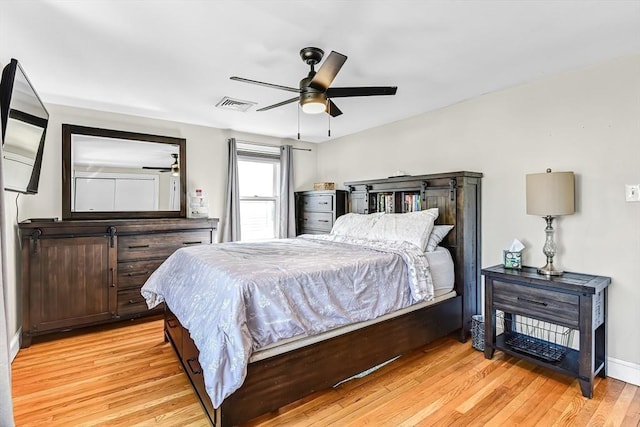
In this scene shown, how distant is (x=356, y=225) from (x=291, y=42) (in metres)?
2.02

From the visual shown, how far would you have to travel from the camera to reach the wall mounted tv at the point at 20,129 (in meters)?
1.46

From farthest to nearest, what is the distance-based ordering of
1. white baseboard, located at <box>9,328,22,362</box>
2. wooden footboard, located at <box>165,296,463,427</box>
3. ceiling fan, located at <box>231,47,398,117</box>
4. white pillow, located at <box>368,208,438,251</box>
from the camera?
white pillow, located at <box>368,208,438,251</box>, white baseboard, located at <box>9,328,22,362</box>, ceiling fan, located at <box>231,47,398,117</box>, wooden footboard, located at <box>165,296,463,427</box>

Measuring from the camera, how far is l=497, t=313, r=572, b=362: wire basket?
8.33 feet

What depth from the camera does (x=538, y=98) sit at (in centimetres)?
279

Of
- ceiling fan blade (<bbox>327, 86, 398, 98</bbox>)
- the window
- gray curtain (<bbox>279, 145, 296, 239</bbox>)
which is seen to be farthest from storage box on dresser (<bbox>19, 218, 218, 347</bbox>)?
ceiling fan blade (<bbox>327, 86, 398, 98</bbox>)

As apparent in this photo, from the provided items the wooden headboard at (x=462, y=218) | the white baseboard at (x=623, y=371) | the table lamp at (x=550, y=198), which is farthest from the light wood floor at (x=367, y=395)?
the table lamp at (x=550, y=198)

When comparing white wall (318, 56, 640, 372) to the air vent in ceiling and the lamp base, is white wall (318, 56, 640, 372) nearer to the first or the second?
the lamp base

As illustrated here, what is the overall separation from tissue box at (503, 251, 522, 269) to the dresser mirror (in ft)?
11.9

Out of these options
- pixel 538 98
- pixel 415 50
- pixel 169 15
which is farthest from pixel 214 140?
pixel 538 98

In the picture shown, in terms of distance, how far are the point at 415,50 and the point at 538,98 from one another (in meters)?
1.31

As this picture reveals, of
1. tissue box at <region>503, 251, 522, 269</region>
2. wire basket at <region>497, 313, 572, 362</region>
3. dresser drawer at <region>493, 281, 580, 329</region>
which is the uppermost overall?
tissue box at <region>503, 251, 522, 269</region>

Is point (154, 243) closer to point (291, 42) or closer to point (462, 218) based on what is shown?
point (291, 42)

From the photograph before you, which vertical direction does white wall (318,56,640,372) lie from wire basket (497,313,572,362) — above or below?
above

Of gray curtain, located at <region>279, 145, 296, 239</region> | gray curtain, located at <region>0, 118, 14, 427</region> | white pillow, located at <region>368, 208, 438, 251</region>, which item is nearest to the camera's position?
gray curtain, located at <region>0, 118, 14, 427</region>
